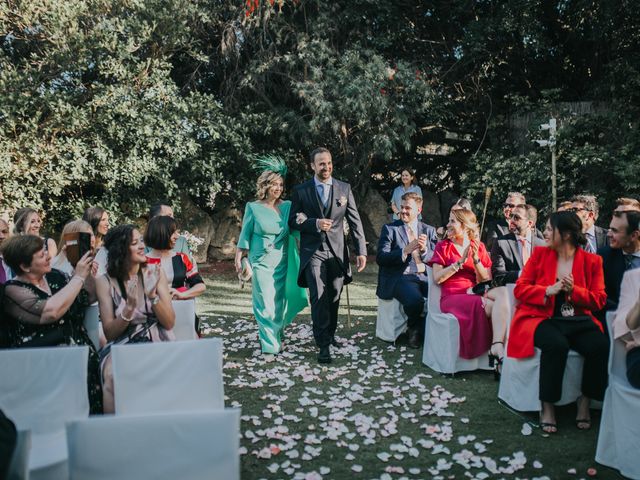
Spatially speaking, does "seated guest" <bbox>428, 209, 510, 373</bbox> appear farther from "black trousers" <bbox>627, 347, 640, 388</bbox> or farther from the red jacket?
"black trousers" <bbox>627, 347, 640, 388</bbox>

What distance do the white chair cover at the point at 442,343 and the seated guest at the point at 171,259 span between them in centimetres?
212

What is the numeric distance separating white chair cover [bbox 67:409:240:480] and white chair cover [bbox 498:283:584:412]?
9.26ft

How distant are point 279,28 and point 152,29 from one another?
8.72 feet

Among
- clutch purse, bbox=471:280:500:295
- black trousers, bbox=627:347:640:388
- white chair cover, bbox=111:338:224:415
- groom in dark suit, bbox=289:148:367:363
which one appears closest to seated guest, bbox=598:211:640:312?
black trousers, bbox=627:347:640:388

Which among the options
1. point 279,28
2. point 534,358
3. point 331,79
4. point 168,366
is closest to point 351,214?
point 534,358

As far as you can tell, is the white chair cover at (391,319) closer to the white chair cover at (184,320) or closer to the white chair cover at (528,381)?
the white chair cover at (528,381)

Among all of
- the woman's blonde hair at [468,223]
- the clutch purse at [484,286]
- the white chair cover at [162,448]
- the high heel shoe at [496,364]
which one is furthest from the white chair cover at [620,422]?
the white chair cover at [162,448]

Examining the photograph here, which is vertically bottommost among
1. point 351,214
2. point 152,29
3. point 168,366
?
point 168,366

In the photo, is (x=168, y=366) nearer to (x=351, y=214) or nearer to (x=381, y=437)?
(x=381, y=437)

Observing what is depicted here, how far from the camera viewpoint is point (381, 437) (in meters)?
3.95

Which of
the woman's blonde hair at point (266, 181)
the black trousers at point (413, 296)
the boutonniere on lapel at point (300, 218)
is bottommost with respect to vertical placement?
the black trousers at point (413, 296)

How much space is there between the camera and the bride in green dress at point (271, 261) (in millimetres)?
6109

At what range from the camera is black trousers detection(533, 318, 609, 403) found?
4.00 meters

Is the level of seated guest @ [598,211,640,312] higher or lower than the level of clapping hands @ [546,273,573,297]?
higher
